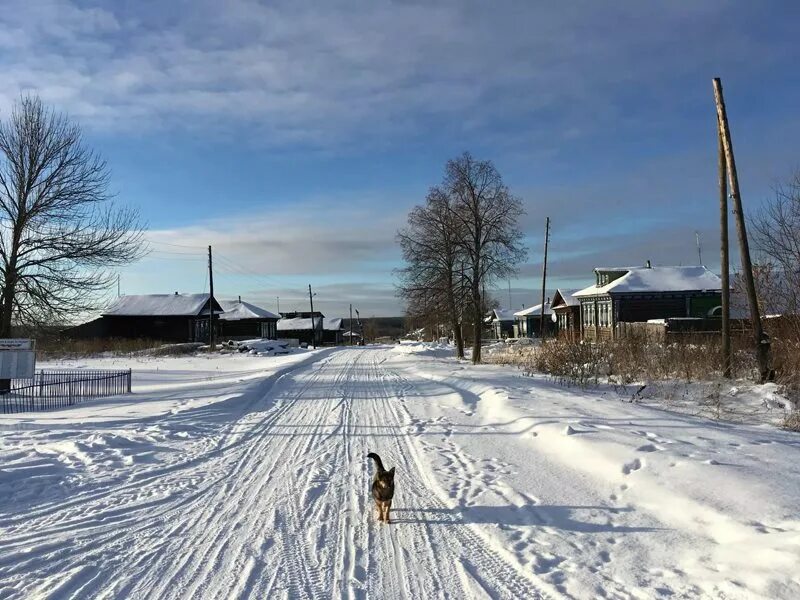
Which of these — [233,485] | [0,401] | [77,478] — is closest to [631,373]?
[233,485]

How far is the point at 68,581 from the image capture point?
15.3 feet

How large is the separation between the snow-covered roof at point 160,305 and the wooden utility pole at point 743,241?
55.0 m

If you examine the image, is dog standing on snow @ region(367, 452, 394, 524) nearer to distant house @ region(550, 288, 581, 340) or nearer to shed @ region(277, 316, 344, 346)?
distant house @ region(550, 288, 581, 340)

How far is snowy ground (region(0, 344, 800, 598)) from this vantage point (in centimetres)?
467

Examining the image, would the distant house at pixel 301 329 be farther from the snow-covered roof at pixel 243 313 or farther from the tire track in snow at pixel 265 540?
the tire track in snow at pixel 265 540

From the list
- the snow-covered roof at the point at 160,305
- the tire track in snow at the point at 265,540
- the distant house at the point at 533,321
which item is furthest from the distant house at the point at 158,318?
the tire track in snow at the point at 265,540

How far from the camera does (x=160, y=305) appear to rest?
210ft

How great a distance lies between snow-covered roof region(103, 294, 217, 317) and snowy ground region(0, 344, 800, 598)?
5263 centimetres

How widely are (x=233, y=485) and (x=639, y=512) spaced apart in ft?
15.8

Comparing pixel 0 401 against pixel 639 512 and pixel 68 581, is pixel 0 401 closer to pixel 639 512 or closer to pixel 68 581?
pixel 68 581

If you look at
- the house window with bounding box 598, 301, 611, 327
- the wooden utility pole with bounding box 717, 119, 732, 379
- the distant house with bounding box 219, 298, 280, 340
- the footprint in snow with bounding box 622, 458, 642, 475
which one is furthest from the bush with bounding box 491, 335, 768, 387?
the distant house with bounding box 219, 298, 280, 340

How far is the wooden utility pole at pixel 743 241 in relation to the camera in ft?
50.1

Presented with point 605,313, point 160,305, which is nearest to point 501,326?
point 605,313

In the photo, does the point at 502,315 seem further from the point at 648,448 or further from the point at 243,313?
the point at 648,448
